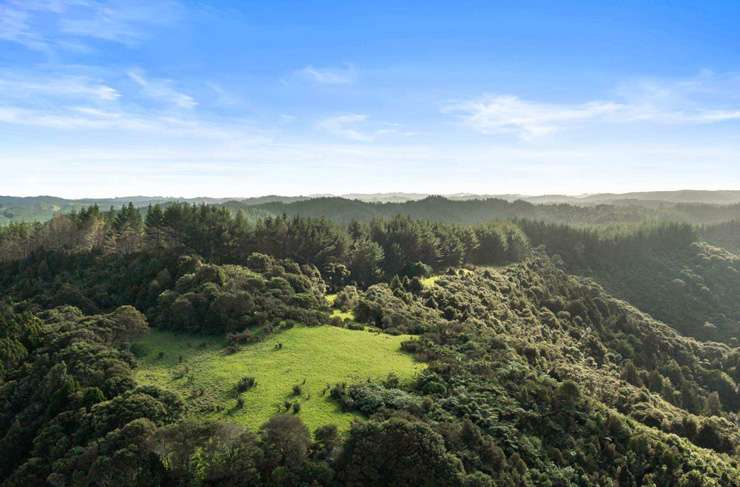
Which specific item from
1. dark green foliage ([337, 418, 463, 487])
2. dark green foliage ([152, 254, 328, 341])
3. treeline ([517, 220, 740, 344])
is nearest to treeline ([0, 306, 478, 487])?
dark green foliage ([337, 418, 463, 487])

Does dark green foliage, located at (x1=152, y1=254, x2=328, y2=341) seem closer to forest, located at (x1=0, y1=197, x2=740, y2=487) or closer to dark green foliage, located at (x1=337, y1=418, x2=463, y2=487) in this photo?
forest, located at (x1=0, y1=197, x2=740, y2=487)

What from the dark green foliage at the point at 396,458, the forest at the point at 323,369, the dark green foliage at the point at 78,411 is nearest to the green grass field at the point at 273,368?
the forest at the point at 323,369

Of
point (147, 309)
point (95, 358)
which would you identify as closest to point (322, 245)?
point (147, 309)

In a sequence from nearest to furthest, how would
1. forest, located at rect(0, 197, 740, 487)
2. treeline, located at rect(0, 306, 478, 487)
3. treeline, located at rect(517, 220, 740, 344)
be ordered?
treeline, located at rect(0, 306, 478, 487) → forest, located at rect(0, 197, 740, 487) → treeline, located at rect(517, 220, 740, 344)

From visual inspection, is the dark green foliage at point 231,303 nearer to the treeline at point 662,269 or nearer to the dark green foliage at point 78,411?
the dark green foliage at point 78,411

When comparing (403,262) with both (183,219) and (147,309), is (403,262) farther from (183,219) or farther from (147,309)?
(147,309)

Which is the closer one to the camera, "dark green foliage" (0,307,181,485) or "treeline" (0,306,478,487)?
"treeline" (0,306,478,487)

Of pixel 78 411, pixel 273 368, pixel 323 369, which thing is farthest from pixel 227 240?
pixel 78 411
